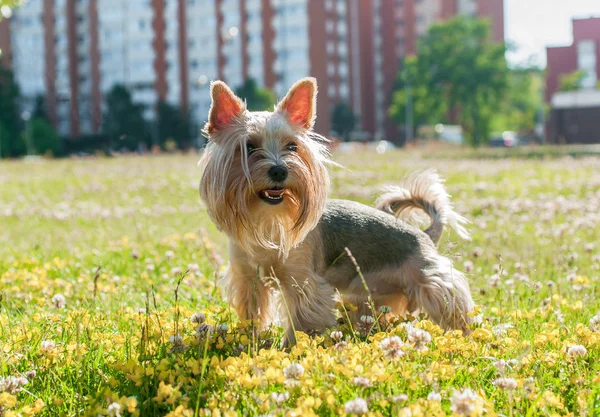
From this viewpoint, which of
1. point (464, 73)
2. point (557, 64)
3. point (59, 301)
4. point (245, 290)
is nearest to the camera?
point (245, 290)

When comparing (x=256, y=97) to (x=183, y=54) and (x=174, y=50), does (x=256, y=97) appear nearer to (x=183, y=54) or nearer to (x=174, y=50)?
(x=183, y=54)

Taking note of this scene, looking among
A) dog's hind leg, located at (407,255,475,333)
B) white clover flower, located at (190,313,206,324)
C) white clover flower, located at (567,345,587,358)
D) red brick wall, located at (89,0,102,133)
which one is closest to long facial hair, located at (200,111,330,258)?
white clover flower, located at (190,313,206,324)

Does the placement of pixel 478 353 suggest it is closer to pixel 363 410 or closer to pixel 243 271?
A: pixel 363 410

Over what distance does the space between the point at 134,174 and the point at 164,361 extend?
53.4ft

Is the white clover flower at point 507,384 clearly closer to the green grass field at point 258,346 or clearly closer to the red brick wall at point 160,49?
the green grass field at point 258,346

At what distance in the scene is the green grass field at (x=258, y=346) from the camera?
280 centimetres

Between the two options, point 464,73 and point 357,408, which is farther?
point 464,73

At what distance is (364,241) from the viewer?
4445 millimetres

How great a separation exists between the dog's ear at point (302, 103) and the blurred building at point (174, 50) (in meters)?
74.0

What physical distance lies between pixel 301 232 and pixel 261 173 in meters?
0.44

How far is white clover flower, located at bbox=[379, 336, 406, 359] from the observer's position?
118 inches

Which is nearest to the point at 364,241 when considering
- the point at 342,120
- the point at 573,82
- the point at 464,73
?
the point at 464,73

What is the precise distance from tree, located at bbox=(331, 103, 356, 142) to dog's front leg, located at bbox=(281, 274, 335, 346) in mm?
75104

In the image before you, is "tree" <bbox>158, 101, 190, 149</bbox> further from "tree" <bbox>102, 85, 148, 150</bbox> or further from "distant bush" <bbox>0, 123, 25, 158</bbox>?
"distant bush" <bbox>0, 123, 25, 158</bbox>
